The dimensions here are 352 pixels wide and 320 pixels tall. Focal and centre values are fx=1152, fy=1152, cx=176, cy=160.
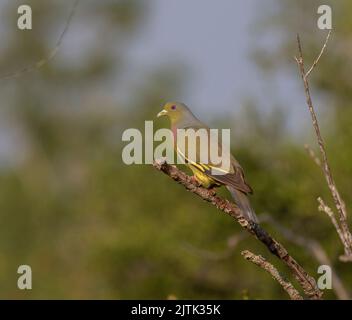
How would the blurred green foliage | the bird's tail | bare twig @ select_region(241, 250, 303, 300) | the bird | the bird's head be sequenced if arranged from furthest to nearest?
the blurred green foliage, the bird's head, the bird, the bird's tail, bare twig @ select_region(241, 250, 303, 300)

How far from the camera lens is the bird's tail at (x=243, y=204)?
866 centimetres

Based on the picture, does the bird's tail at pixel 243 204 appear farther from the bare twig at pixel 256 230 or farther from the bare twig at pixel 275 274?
the bare twig at pixel 275 274

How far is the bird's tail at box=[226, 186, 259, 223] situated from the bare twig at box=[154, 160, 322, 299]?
12cm

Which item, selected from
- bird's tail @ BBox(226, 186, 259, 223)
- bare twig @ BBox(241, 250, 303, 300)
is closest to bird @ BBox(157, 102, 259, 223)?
bird's tail @ BBox(226, 186, 259, 223)

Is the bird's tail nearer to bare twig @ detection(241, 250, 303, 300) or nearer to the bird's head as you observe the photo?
bare twig @ detection(241, 250, 303, 300)

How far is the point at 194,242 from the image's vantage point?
24422 millimetres

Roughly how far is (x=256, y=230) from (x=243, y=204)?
957mm

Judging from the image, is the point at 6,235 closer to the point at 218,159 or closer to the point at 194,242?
the point at 194,242

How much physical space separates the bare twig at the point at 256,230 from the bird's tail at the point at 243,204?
120mm

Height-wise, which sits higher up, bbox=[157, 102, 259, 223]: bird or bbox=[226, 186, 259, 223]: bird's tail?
bbox=[157, 102, 259, 223]: bird

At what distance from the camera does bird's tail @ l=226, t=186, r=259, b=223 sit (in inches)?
341

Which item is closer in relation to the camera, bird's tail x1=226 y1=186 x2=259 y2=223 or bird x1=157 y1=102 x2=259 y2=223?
bird's tail x1=226 y1=186 x2=259 y2=223

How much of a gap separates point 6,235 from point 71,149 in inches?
692
